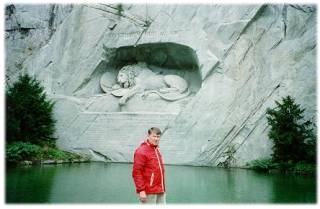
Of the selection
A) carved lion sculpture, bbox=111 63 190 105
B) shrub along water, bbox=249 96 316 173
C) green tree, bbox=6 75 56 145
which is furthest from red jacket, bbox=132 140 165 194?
carved lion sculpture, bbox=111 63 190 105

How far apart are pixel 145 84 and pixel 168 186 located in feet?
A: 20.7

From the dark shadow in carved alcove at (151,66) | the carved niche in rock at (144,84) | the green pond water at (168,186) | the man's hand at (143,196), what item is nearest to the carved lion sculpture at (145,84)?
the carved niche in rock at (144,84)

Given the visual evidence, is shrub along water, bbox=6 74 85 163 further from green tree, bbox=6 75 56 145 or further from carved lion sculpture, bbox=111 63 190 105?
carved lion sculpture, bbox=111 63 190 105

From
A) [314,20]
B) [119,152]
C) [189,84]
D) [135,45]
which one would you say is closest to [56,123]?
[119,152]

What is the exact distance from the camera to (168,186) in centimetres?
836

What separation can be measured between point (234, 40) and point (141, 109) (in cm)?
335

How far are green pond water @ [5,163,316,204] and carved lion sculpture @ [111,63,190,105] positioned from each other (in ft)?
10.3

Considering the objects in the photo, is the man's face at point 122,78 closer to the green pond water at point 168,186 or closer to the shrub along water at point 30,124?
the shrub along water at point 30,124

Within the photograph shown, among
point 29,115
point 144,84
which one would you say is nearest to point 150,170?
point 29,115

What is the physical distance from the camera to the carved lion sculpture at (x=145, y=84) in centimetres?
1384

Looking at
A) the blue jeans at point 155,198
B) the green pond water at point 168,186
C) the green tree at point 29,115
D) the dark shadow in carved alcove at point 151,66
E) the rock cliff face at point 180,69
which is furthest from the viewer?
the dark shadow in carved alcove at point 151,66

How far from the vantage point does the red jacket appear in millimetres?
4992

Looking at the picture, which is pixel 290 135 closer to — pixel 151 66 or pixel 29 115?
pixel 151 66

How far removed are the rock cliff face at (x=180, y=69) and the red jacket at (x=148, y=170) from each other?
7.57 m
